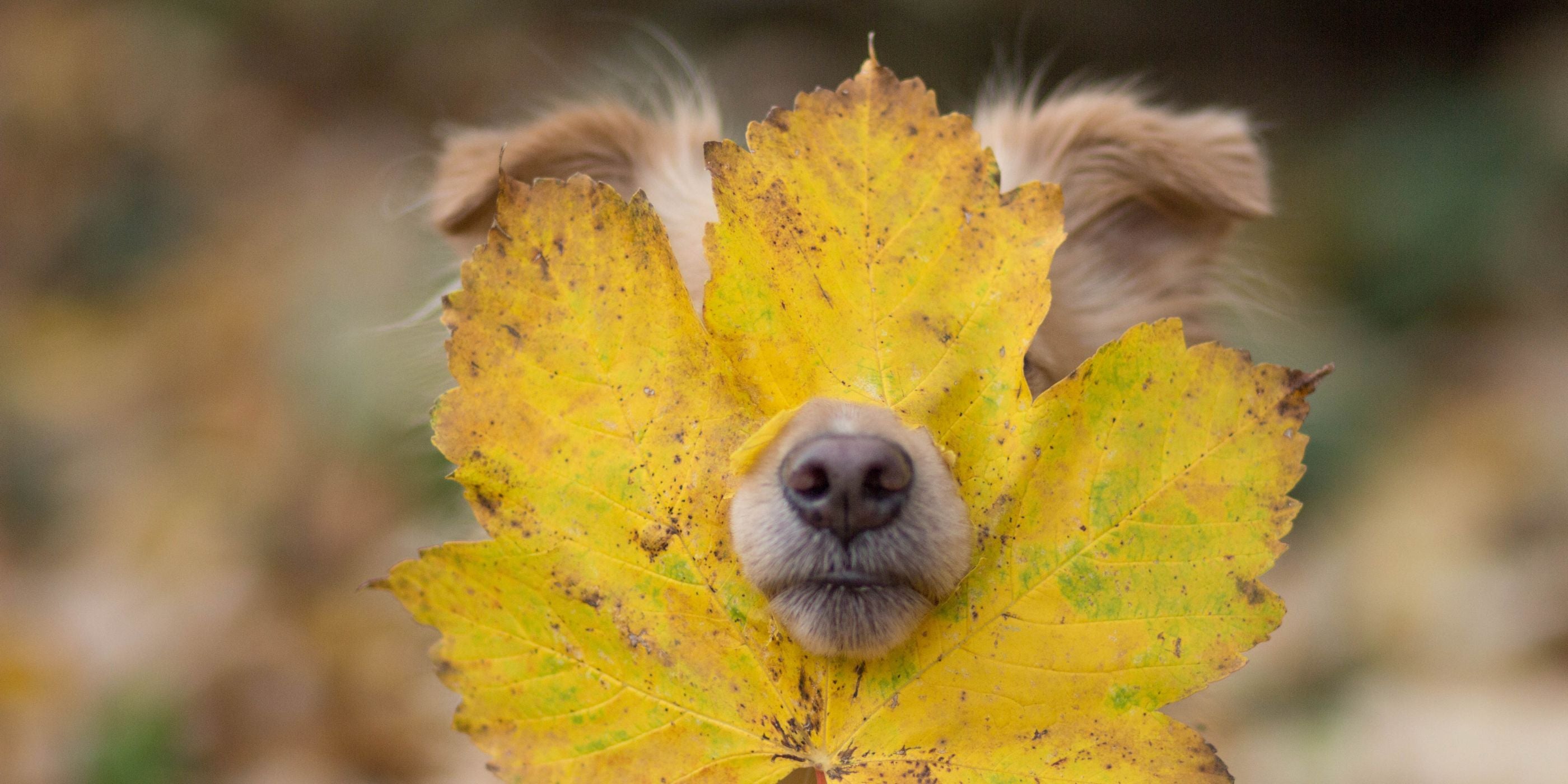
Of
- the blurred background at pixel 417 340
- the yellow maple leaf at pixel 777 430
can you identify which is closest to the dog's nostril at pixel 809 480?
the yellow maple leaf at pixel 777 430

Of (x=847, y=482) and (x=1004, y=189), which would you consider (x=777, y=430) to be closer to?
(x=847, y=482)

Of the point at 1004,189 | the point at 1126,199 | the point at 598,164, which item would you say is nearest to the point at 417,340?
the point at 598,164

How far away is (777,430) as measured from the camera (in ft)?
3.55

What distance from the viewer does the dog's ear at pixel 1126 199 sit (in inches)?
83.3

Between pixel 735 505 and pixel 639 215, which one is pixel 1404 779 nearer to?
pixel 735 505

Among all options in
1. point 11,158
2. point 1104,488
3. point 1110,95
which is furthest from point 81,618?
point 1104,488

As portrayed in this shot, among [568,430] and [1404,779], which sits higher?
[1404,779]

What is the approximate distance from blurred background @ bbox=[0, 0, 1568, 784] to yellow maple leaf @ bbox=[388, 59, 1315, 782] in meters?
1.15

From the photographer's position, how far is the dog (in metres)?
1.17

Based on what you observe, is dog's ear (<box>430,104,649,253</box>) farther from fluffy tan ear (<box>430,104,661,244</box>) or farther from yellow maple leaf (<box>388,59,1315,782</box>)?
yellow maple leaf (<box>388,59,1315,782</box>)

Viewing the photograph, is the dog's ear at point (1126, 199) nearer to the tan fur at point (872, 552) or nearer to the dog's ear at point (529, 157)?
the dog's ear at point (529, 157)

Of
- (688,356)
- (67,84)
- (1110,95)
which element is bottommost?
(688,356)

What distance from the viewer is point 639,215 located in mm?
1050

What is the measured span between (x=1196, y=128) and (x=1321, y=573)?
2135 millimetres
